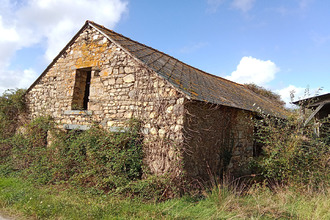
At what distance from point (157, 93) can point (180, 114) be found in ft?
3.05

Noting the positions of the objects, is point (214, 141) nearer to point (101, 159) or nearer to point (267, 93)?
point (101, 159)

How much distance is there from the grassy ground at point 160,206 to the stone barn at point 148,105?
3.27 ft

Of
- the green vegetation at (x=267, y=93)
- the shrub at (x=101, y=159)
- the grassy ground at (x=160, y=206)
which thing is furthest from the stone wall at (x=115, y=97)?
the green vegetation at (x=267, y=93)

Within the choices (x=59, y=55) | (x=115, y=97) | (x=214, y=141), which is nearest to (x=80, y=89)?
(x=59, y=55)

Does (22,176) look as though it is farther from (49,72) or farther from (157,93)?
(157,93)

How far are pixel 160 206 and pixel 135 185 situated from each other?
931 millimetres

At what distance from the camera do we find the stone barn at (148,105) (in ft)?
18.4

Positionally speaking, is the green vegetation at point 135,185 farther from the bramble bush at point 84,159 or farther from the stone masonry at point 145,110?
the stone masonry at point 145,110

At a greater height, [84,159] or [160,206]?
[84,159]

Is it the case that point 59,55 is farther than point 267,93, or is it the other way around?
point 267,93

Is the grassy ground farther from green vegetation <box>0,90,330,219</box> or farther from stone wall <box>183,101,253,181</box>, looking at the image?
stone wall <box>183,101,253,181</box>

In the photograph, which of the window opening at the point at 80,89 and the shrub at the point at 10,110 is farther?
the shrub at the point at 10,110

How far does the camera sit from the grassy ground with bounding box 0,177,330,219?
163 inches

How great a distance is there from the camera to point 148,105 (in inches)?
238
